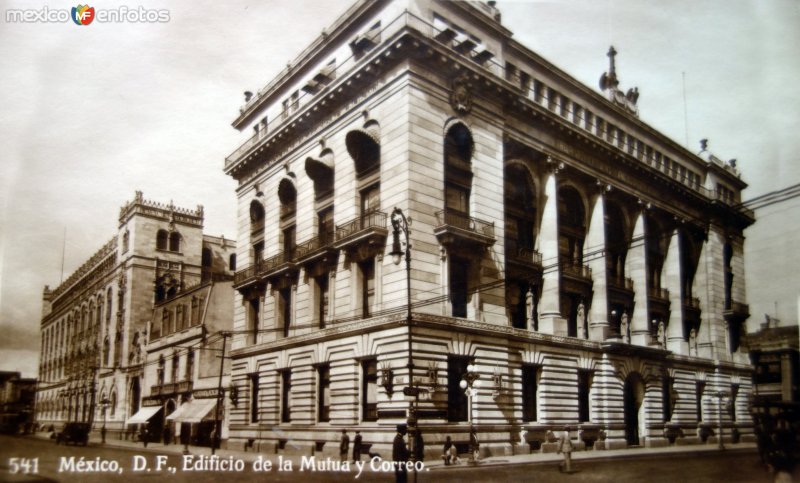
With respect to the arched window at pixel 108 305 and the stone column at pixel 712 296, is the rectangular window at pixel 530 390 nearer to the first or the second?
the stone column at pixel 712 296

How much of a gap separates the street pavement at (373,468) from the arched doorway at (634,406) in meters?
7.13

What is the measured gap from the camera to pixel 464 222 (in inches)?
1108

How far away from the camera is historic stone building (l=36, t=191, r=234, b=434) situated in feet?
145

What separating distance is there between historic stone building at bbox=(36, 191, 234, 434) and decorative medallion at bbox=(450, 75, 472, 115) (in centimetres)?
1857

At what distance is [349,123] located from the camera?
99.1 ft

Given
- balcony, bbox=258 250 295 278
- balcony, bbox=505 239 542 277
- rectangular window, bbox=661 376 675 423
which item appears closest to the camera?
balcony, bbox=505 239 542 277

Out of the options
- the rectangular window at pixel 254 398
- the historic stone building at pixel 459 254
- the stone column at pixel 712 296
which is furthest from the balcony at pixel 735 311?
the rectangular window at pixel 254 398

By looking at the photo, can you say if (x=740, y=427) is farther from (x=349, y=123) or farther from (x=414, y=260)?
(x=349, y=123)

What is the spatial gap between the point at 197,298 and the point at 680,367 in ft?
105

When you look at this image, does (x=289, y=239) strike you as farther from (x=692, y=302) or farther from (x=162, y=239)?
(x=692, y=302)

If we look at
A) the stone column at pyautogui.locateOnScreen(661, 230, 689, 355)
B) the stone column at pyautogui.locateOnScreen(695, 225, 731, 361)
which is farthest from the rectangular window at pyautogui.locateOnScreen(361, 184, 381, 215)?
the stone column at pyautogui.locateOnScreen(695, 225, 731, 361)

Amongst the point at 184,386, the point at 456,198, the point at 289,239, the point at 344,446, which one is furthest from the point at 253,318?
the point at 456,198

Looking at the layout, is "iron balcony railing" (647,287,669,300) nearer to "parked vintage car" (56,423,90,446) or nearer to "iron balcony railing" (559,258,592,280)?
"iron balcony railing" (559,258,592,280)
